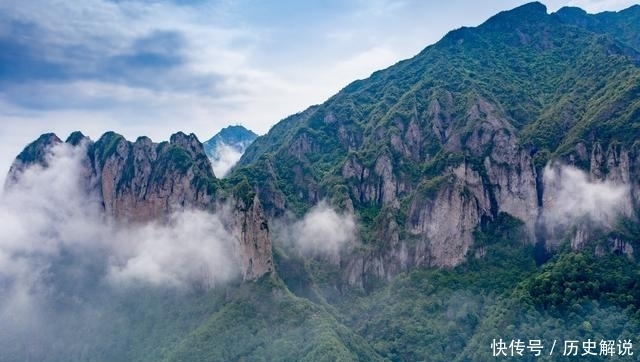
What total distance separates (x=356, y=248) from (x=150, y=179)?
46.8 meters

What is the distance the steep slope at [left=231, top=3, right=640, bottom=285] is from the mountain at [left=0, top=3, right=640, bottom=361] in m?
0.51

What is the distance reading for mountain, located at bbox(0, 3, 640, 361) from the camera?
350ft

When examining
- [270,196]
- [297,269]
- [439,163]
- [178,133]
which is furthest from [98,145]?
[439,163]

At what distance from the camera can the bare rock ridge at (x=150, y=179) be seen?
122 meters

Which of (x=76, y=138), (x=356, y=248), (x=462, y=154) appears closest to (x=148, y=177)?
(x=76, y=138)

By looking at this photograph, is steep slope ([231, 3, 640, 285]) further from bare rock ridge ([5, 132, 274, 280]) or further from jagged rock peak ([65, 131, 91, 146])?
jagged rock peak ([65, 131, 91, 146])

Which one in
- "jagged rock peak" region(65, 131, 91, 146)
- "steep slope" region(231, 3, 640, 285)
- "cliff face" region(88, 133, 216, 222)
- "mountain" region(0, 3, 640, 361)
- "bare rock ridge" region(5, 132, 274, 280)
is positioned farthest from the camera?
"jagged rock peak" region(65, 131, 91, 146)

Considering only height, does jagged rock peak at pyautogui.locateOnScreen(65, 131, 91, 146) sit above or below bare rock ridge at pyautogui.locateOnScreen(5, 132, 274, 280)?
above

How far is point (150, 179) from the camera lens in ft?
451

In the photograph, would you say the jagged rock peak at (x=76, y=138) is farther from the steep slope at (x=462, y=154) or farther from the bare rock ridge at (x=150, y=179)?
the steep slope at (x=462, y=154)

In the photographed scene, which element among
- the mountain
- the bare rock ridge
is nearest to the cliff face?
the bare rock ridge

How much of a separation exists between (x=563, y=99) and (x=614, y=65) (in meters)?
18.0

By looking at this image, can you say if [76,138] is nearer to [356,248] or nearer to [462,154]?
[356,248]

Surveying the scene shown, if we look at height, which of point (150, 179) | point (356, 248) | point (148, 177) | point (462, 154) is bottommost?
point (356, 248)
